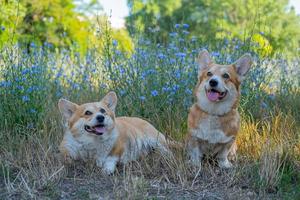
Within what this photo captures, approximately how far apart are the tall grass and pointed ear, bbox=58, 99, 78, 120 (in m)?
0.41

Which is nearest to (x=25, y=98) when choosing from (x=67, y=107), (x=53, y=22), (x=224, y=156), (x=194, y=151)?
(x=67, y=107)

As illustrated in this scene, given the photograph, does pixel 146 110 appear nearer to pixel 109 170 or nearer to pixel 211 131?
pixel 211 131

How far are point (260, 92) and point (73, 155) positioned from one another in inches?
109

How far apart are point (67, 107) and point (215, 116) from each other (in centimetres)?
137

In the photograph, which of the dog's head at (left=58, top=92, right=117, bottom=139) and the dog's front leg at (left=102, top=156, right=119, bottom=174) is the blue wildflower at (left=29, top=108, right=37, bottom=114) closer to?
the dog's head at (left=58, top=92, right=117, bottom=139)

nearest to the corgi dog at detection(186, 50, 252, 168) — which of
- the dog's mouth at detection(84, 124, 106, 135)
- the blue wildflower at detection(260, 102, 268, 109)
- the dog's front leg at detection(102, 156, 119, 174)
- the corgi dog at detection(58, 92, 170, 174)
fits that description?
the corgi dog at detection(58, 92, 170, 174)

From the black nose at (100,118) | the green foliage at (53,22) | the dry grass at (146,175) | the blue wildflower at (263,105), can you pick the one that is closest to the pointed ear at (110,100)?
the black nose at (100,118)

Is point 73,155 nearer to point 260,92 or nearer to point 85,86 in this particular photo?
point 85,86

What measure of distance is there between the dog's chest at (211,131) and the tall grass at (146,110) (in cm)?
29

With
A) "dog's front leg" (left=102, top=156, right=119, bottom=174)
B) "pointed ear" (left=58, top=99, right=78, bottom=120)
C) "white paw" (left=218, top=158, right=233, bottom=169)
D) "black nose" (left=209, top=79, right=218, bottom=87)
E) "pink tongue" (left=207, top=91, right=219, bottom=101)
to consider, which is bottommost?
"white paw" (left=218, top=158, right=233, bottom=169)

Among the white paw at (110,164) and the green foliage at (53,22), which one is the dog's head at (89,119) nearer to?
the white paw at (110,164)

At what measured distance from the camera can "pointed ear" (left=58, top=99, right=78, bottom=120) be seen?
16.5 feet

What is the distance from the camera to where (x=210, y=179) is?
4.82m

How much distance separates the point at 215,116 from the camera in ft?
16.6
